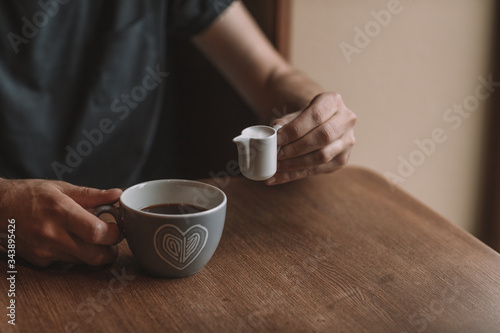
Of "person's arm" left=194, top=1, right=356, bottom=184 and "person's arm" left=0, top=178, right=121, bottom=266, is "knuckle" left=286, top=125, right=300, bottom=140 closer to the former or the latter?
"person's arm" left=194, top=1, right=356, bottom=184

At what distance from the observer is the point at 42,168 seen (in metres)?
1.39

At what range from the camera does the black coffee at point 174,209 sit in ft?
2.80

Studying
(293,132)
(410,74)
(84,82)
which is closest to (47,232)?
(293,132)

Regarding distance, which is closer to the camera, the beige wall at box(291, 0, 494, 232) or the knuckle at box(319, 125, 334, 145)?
the knuckle at box(319, 125, 334, 145)

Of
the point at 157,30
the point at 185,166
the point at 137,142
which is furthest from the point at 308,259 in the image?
the point at 185,166

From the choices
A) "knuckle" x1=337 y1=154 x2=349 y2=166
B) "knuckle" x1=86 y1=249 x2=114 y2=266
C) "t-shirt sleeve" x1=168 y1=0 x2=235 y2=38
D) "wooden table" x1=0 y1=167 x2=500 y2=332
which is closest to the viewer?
"wooden table" x1=0 y1=167 x2=500 y2=332

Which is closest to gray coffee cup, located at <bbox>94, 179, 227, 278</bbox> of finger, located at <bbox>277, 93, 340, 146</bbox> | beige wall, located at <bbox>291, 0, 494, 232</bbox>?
finger, located at <bbox>277, 93, 340, 146</bbox>

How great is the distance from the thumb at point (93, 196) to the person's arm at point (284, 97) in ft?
1.05

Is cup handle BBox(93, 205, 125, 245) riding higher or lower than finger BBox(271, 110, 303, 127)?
lower

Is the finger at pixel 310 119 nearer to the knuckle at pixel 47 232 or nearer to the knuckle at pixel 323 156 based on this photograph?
the knuckle at pixel 323 156

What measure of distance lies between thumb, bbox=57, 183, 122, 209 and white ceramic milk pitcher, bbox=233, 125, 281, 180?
21 cm

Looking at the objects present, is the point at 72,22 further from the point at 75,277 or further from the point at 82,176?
the point at 75,277

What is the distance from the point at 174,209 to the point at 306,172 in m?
0.33

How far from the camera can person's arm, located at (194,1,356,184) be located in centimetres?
102
